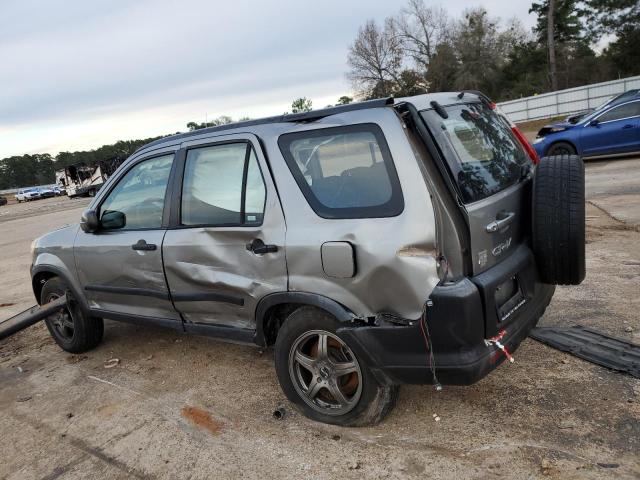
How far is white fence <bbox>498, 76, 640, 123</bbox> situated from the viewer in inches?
1155

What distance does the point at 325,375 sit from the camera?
3111 millimetres

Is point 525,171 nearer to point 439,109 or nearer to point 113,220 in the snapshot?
point 439,109

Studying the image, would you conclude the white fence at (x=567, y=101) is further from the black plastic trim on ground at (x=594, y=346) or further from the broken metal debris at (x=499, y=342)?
the broken metal debris at (x=499, y=342)

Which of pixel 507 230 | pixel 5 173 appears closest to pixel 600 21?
pixel 507 230

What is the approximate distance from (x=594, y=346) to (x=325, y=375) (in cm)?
201

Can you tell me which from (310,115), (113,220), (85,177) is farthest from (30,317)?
(85,177)

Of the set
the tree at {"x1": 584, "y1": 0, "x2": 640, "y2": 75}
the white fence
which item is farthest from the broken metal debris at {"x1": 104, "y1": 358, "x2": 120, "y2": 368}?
the tree at {"x1": 584, "y1": 0, "x2": 640, "y2": 75}

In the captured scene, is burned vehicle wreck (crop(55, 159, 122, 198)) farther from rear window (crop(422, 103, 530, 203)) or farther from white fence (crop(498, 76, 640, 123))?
rear window (crop(422, 103, 530, 203))

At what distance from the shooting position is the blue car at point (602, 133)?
40.8 feet

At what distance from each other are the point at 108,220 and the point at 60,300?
106cm

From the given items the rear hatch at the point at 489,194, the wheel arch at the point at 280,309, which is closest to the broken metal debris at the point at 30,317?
the wheel arch at the point at 280,309

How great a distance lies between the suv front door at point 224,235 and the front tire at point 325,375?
0.29 meters

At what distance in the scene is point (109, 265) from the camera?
13.5ft

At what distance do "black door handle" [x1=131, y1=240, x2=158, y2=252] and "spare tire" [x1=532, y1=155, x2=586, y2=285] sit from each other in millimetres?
2544
